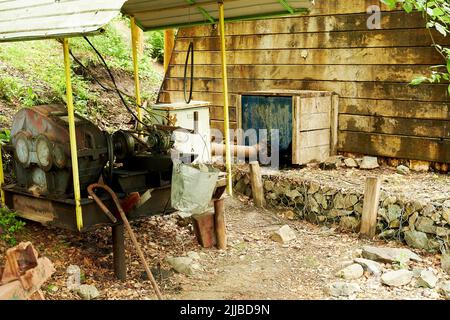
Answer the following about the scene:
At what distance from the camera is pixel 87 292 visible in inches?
219

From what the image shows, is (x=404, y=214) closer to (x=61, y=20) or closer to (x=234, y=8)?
(x=234, y=8)

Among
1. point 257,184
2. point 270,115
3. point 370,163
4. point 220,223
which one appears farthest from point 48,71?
point 370,163

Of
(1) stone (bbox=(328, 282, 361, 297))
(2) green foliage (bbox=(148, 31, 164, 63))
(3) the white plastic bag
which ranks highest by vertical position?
(2) green foliage (bbox=(148, 31, 164, 63))

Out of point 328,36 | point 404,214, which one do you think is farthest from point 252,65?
point 404,214

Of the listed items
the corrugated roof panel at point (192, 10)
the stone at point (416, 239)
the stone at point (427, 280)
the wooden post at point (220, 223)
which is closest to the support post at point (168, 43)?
the corrugated roof panel at point (192, 10)

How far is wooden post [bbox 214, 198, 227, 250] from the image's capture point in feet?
22.5

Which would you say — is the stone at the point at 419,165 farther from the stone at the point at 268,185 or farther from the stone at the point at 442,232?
the stone at the point at 268,185

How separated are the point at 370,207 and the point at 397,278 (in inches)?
57.7

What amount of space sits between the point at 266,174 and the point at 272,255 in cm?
212

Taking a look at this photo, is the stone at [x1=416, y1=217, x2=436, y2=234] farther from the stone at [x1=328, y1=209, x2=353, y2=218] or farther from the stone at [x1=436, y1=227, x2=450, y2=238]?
the stone at [x1=328, y1=209, x2=353, y2=218]

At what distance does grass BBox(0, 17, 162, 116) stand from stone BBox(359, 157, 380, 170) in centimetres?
488

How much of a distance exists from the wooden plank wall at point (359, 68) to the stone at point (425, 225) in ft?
5.66

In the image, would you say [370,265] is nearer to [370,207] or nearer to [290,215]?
[370,207]

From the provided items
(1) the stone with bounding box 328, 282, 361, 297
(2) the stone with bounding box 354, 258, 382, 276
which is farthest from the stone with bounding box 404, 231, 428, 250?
(1) the stone with bounding box 328, 282, 361, 297
